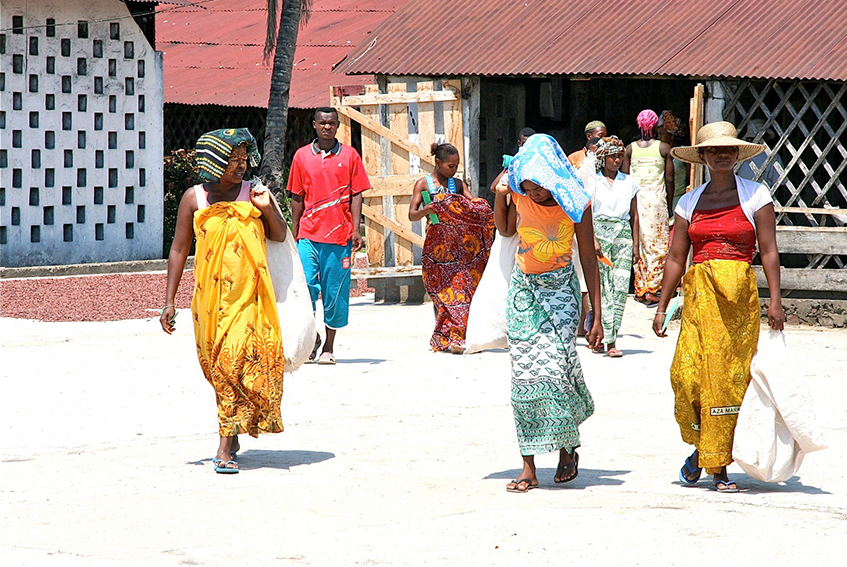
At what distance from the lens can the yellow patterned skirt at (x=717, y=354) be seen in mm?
5648

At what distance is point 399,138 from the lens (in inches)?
526

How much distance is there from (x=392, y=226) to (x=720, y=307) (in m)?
8.01

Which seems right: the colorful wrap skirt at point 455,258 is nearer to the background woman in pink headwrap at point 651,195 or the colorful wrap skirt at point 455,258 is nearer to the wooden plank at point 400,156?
the background woman in pink headwrap at point 651,195

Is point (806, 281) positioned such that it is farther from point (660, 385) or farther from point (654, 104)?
point (654, 104)

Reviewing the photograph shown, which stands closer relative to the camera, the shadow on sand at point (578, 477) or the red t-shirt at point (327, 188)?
the shadow on sand at point (578, 477)

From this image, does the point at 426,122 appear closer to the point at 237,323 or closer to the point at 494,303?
Result: the point at 494,303

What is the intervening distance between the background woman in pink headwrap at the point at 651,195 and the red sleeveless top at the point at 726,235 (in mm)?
6869

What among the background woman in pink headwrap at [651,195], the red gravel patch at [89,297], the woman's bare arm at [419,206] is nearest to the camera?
the woman's bare arm at [419,206]

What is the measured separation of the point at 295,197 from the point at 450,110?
409cm

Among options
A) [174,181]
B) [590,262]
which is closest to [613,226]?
[590,262]

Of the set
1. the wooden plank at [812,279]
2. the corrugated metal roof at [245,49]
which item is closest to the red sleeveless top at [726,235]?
the wooden plank at [812,279]

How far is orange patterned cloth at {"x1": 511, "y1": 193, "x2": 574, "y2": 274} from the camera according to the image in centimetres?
581

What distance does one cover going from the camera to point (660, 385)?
8.61 m

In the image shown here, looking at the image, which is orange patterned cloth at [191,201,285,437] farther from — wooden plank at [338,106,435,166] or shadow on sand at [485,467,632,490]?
wooden plank at [338,106,435,166]
